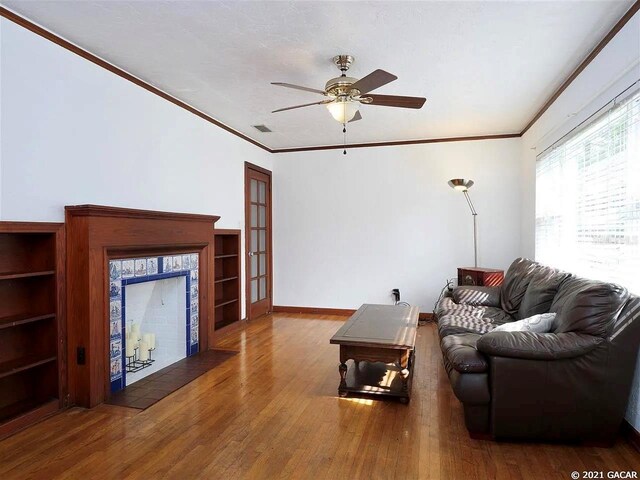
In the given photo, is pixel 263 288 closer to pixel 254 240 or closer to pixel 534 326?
pixel 254 240

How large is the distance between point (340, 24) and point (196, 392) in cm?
283

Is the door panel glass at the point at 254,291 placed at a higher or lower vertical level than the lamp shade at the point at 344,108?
lower

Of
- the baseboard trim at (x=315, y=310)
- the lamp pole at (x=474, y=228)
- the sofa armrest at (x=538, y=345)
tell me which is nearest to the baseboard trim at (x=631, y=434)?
the sofa armrest at (x=538, y=345)

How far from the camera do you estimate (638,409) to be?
2.18m

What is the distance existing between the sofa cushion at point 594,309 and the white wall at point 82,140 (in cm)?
336

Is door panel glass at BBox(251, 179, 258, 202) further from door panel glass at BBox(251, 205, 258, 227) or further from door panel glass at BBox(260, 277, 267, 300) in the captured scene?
door panel glass at BBox(260, 277, 267, 300)

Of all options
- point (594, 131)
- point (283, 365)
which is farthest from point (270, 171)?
point (594, 131)

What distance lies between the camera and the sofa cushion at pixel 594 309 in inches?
83.4

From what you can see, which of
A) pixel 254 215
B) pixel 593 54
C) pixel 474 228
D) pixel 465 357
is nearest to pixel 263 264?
pixel 254 215

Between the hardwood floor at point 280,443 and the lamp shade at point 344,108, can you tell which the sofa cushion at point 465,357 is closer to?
the hardwood floor at point 280,443

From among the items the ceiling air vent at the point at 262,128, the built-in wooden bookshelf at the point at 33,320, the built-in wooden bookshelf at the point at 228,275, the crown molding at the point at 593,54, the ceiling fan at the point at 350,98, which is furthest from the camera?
the built-in wooden bookshelf at the point at 228,275

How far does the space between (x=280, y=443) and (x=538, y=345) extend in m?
1.58

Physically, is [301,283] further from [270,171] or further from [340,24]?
[340,24]

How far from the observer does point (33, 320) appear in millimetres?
2473
